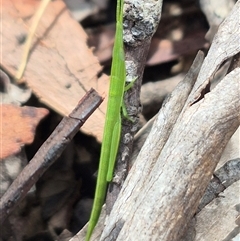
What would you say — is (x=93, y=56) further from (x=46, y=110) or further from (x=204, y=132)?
(x=204, y=132)

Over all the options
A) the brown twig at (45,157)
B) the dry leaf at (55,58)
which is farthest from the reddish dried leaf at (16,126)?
the brown twig at (45,157)

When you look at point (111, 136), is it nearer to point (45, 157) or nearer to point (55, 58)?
point (45, 157)

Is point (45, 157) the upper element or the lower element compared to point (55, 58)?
lower

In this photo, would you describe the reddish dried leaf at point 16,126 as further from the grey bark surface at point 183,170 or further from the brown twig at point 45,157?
the grey bark surface at point 183,170

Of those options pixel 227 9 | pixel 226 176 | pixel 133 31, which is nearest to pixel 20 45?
pixel 133 31

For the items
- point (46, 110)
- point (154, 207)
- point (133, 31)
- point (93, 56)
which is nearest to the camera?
point (154, 207)

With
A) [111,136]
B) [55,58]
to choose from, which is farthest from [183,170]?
[55,58]
